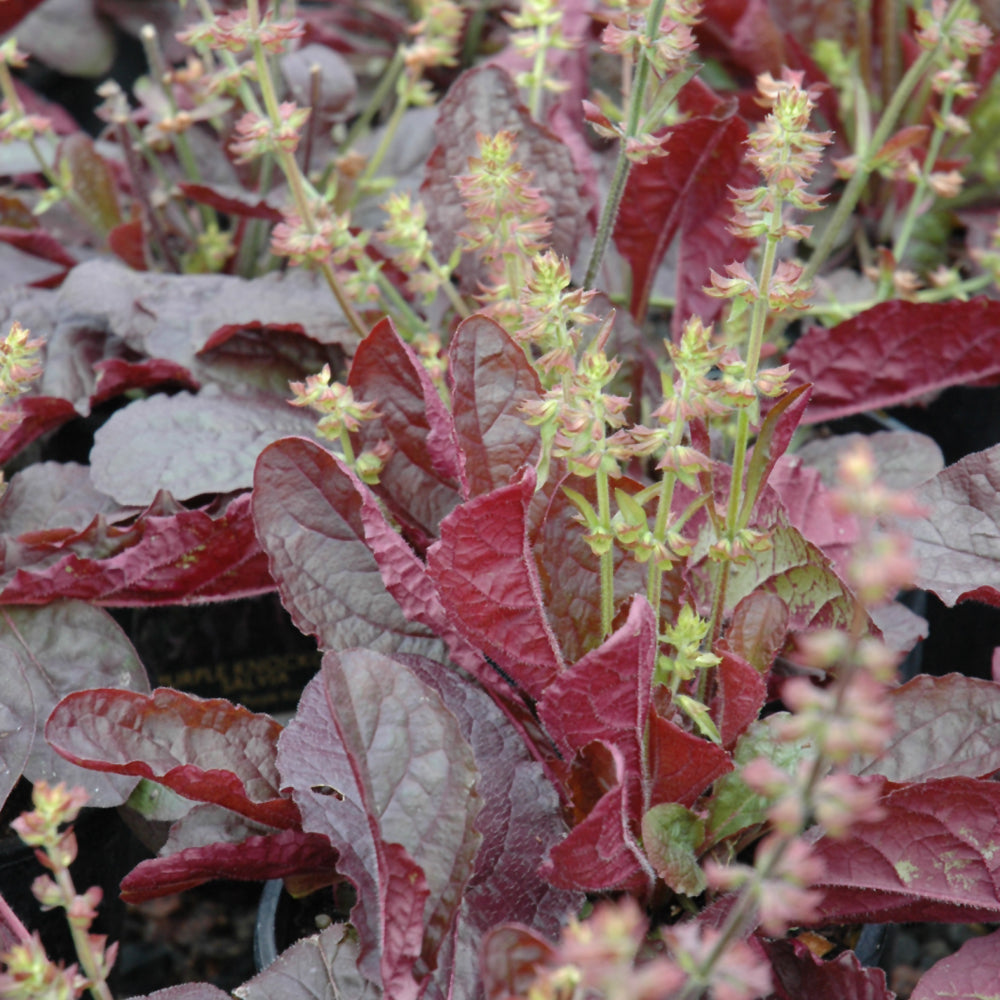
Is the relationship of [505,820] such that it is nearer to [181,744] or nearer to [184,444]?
[181,744]

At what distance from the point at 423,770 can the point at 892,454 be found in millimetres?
708

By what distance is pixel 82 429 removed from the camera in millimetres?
1466

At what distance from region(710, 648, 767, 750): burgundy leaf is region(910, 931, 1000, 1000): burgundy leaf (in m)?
0.22

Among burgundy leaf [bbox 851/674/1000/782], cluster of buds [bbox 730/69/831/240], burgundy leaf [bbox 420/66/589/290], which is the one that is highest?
cluster of buds [bbox 730/69/831/240]

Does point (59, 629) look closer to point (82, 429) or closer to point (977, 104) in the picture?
point (82, 429)

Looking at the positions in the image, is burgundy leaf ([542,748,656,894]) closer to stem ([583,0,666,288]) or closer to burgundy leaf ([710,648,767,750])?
burgundy leaf ([710,648,767,750])

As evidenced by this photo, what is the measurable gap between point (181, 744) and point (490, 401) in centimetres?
38

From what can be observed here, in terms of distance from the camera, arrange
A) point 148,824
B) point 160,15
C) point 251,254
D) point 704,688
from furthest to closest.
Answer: point 160,15
point 251,254
point 148,824
point 704,688

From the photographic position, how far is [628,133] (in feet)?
3.18

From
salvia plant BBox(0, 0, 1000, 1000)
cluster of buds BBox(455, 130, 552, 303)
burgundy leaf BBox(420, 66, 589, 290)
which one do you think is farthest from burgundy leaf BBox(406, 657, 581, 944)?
burgundy leaf BBox(420, 66, 589, 290)

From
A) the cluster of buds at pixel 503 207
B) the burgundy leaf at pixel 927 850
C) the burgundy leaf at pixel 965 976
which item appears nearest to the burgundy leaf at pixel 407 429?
the cluster of buds at pixel 503 207

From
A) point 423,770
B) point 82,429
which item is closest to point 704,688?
point 423,770

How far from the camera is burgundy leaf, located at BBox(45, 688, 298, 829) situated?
0.87m

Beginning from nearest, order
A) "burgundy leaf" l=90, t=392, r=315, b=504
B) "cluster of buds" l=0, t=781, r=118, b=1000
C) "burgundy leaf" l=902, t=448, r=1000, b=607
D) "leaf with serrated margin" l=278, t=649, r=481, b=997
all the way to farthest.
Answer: "cluster of buds" l=0, t=781, r=118, b=1000 < "leaf with serrated margin" l=278, t=649, r=481, b=997 < "burgundy leaf" l=902, t=448, r=1000, b=607 < "burgundy leaf" l=90, t=392, r=315, b=504
